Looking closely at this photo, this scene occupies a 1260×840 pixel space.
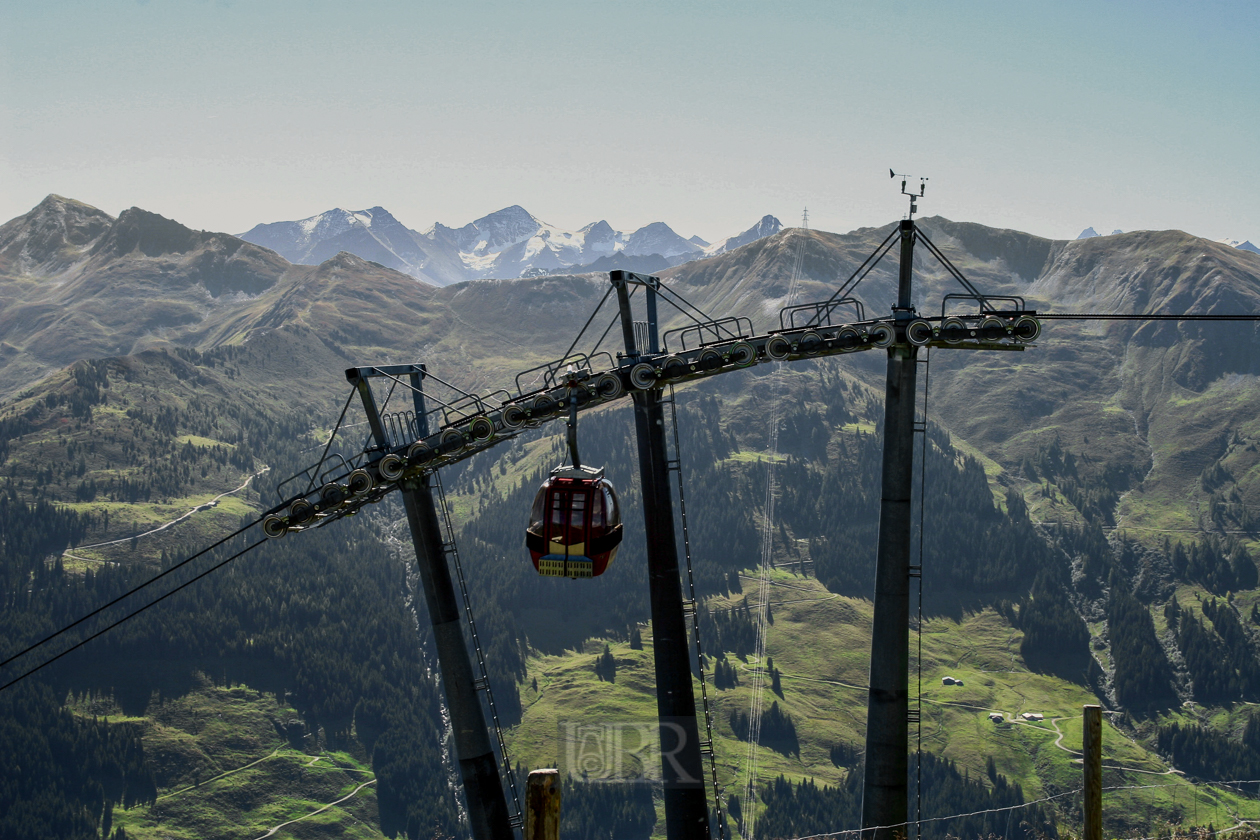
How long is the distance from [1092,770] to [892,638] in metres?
10.6

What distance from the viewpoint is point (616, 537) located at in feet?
90.0

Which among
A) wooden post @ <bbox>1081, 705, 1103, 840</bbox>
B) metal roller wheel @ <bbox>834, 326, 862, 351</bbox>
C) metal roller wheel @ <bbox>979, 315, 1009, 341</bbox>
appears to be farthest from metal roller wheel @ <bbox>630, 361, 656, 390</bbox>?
wooden post @ <bbox>1081, 705, 1103, 840</bbox>

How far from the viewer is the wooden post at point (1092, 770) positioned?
49.7 feet

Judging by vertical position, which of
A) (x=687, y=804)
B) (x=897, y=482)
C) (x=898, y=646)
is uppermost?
(x=897, y=482)

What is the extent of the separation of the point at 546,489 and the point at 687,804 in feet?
30.5

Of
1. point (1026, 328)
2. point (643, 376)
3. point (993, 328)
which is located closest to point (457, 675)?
point (643, 376)

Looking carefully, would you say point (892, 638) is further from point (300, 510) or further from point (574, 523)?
point (300, 510)

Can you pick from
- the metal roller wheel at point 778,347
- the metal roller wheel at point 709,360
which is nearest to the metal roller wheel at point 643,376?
the metal roller wheel at point 709,360

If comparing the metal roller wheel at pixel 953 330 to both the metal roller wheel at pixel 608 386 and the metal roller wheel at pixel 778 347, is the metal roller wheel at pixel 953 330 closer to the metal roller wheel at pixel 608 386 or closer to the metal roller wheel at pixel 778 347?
the metal roller wheel at pixel 778 347

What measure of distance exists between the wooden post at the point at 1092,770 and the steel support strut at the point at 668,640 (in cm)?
1242

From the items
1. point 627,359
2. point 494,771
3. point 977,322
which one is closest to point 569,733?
point 494,771

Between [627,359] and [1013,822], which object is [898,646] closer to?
[627,359]

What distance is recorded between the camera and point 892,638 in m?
26.3

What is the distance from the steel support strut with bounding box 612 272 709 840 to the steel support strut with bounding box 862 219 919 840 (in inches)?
180
